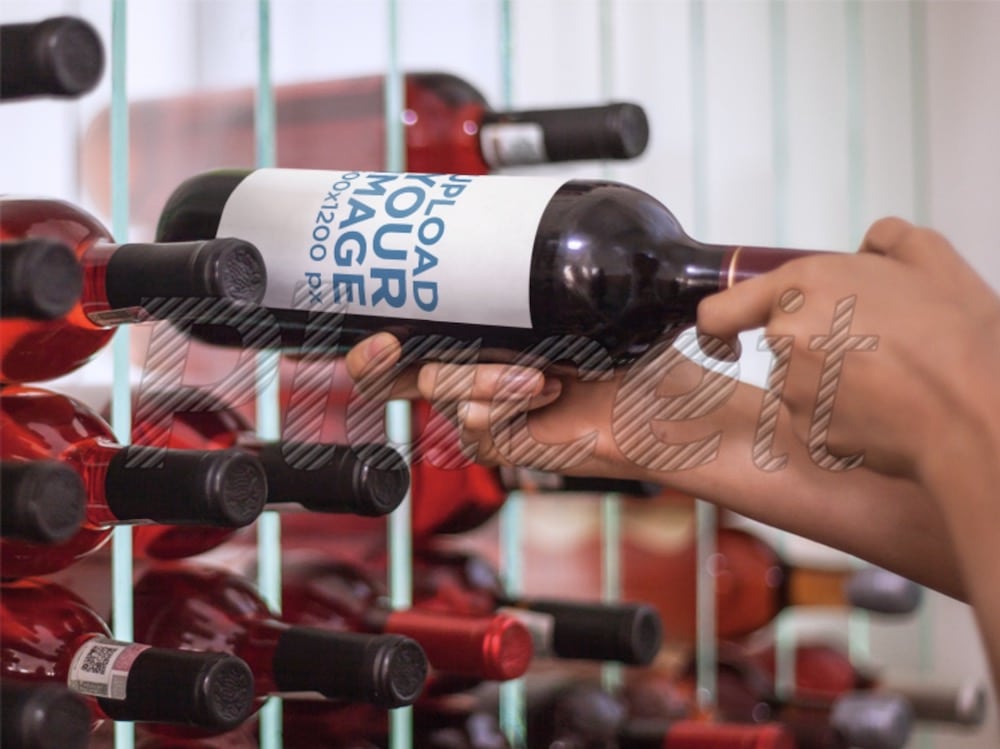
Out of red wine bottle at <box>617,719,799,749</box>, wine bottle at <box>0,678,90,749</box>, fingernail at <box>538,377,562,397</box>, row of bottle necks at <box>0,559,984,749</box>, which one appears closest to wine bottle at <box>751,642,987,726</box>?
row of bottle necks at <box>0,559,984,749</box>

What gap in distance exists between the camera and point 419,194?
0.53 metres

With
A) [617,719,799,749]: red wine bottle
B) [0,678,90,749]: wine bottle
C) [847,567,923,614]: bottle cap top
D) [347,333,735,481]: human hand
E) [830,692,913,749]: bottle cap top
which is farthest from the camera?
[847,567,923,614]: bottle cap top

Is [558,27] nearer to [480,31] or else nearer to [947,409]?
[480,31]

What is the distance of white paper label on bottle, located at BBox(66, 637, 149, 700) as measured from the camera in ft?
1.58

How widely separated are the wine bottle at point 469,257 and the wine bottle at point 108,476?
0.31 ft

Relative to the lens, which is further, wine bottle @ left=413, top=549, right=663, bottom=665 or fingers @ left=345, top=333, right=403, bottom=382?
wine bottle @ left=413, top=549, right=663, bottom=665

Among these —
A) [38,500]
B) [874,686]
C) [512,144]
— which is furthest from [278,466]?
[874,686]

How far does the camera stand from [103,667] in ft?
1.59

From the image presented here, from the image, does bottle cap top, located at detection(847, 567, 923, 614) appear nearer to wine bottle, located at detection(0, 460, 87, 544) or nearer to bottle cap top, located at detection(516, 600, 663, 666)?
Answer: bottle cap top, located at detection(516, 600, 663, 666)

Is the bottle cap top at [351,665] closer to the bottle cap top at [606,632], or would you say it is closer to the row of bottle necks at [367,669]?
the row of bottle necks at [367,669]

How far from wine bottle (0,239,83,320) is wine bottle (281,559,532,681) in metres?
0.28

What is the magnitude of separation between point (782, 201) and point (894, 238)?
0.68m

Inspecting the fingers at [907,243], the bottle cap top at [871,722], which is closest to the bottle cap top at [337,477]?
the fingers at [907,243]

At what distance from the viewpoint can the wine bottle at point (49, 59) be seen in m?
0.42
